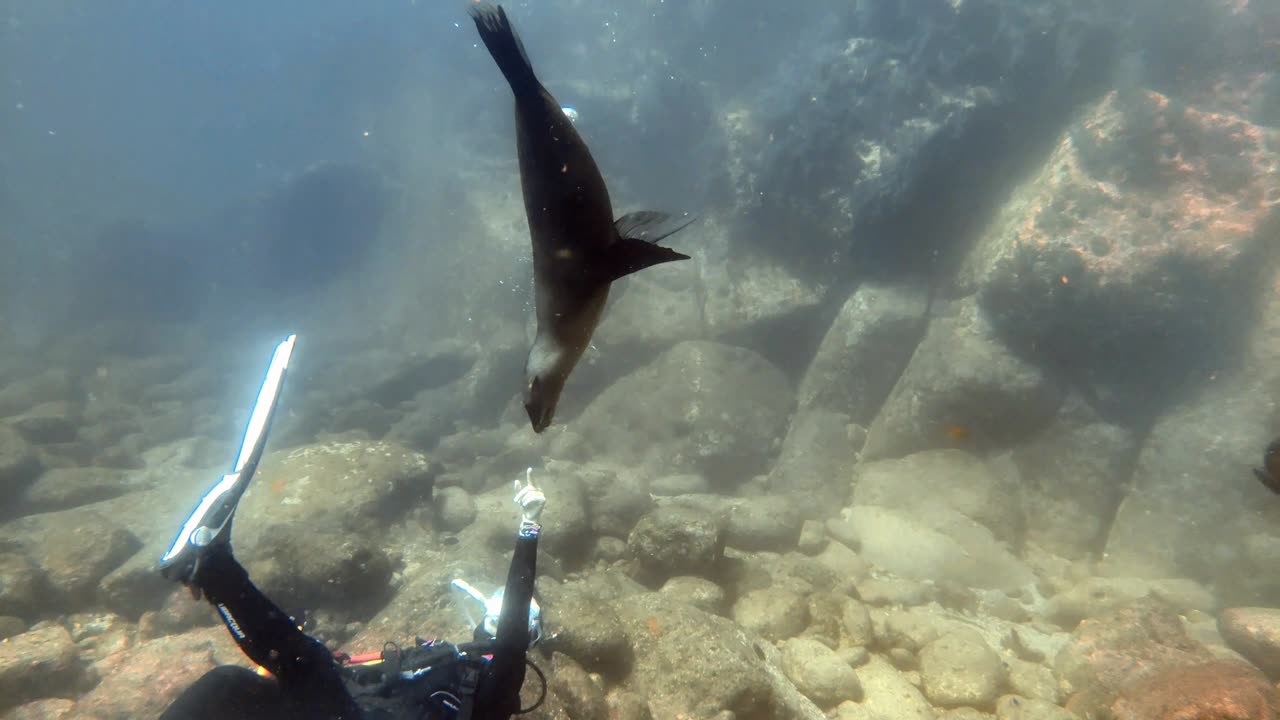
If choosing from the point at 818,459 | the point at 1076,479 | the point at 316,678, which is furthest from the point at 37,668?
the point at 1076,479

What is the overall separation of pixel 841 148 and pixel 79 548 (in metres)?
15.1

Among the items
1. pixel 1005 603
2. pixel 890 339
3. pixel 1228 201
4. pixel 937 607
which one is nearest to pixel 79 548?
pixel 937 607

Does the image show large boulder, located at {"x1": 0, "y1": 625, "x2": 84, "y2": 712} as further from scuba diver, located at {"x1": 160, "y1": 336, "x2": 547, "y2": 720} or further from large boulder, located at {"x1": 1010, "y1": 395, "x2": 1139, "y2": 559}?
large boulder, located at {"x1": 1010, "y1": 395, "x2": 1139, "y2": 559}

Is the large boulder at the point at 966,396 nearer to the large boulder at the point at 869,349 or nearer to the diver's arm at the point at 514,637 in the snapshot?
the large boulder at the point at 869,349

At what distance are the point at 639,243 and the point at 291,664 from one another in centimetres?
346

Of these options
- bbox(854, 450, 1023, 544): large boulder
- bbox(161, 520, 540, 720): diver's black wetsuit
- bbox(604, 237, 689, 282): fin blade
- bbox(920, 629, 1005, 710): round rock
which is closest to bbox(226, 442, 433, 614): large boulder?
bbox(161, 520, 540, 720): diver's black wetsuit

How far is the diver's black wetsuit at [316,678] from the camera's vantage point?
9.73 feet

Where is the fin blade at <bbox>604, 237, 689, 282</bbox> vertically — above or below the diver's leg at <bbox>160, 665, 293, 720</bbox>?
above

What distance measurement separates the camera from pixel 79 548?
858 centimetres

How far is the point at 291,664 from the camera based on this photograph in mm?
3283

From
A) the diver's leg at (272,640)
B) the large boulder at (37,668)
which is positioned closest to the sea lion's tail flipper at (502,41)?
the diver's leg at (272,640)

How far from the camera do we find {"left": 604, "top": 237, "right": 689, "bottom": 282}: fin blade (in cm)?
123

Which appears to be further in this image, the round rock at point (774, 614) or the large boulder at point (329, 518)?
the large boulder at point (329, 518)

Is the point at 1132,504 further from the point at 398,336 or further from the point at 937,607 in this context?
the point at 398,336
